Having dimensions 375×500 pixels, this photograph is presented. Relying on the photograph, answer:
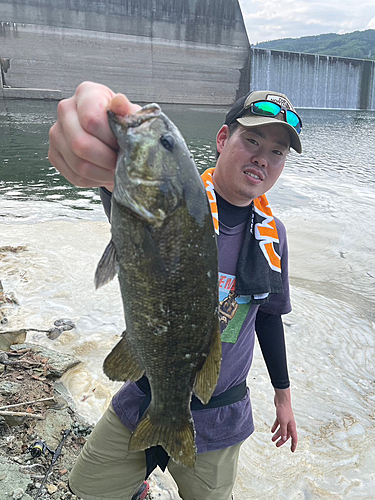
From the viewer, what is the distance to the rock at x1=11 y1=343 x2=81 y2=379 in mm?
3744

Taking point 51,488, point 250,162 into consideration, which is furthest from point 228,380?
point 51,488

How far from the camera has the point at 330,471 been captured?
3.24 meters

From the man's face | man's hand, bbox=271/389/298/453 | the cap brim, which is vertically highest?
the cap brim

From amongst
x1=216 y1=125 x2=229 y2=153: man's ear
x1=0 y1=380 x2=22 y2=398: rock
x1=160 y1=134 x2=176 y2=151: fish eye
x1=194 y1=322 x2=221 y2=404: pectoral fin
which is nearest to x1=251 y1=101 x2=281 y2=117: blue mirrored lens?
x1=216 y1=125 x2=229 y2=153: man's ear

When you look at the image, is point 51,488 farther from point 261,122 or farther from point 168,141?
point 261,122

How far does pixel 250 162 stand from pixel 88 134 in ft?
3.89

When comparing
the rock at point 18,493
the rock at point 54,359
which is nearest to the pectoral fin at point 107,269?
the rock at point 18,493

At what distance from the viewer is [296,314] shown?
5.38 m

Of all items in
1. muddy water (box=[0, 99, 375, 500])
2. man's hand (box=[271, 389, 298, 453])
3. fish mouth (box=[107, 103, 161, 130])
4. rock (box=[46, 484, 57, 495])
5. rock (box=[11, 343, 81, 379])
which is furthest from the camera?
rock (box=[11, 343, 81, 379])

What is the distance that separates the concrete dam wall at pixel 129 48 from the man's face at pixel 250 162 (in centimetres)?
3444

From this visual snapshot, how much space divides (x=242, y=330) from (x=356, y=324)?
141 inches

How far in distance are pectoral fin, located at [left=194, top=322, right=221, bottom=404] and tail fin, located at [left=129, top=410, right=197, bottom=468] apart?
0.15 m

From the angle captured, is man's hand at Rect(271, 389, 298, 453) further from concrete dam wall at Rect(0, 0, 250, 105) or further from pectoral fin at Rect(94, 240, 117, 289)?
concrete dam wall at Rect(0, 0, 250, 105)

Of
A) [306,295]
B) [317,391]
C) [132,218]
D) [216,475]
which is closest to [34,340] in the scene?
[216,475]
